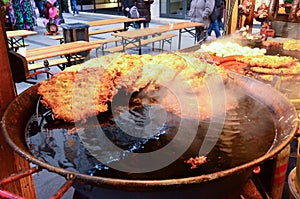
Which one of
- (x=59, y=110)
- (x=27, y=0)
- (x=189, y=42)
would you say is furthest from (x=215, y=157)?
(x=27, y=0)

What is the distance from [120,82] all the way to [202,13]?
306 inches

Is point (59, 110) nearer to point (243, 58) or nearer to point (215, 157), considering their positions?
point (215, 157)

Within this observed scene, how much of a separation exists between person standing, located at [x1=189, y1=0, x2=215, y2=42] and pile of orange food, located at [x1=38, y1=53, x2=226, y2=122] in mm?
6895

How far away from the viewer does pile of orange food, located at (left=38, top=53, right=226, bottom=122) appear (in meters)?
2.05

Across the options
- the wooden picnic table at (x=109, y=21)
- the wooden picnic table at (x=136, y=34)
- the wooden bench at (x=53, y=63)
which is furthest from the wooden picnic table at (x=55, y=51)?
the wooden picnic table at (x=109, y=21)

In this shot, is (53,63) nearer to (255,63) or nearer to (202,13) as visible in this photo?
(255,63)

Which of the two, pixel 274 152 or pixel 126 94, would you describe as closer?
pixel 274 152

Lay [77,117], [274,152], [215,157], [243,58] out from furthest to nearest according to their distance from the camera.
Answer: [243,58], [77,117], [215,157], [274,152]

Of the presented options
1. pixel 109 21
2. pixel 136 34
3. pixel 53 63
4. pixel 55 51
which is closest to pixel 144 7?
pixel 109 21

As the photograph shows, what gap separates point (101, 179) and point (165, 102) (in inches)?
43.5

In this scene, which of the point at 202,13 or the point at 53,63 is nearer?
the point at 53,63

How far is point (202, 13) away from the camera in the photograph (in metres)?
9.41

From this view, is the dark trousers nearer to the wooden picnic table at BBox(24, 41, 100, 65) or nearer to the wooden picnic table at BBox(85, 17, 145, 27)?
the wooden picnic table at BBox(85, 17, 145, 27)

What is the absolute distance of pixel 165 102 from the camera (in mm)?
2273
